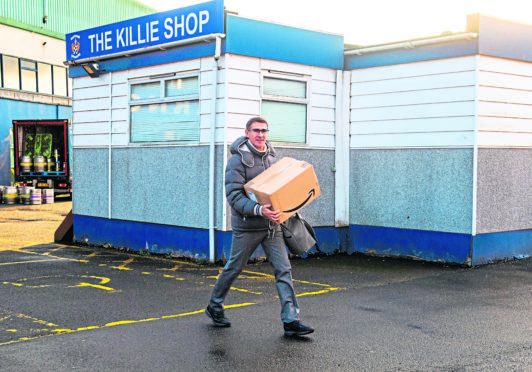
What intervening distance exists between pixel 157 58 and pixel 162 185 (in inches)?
88.3

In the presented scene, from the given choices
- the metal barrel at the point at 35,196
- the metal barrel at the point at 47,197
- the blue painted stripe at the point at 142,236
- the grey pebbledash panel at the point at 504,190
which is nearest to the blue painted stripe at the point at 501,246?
the grey pebbledash panel at the point at 504,190

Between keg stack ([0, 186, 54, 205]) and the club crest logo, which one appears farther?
keg stack ([0, 186, 54, 205])

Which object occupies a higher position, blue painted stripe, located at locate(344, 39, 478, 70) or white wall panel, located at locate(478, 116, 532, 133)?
blue painted stripe, located at locate(344, 39, 478, 70)

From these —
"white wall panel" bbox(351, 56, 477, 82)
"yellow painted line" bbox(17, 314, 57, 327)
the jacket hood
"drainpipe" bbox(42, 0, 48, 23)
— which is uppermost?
"drainpipe" bbox(42, 0, 48, 23)

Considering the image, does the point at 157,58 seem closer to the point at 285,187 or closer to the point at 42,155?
the point at 285,187

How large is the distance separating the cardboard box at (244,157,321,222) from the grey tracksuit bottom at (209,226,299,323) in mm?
404

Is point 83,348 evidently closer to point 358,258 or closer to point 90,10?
point 358,258

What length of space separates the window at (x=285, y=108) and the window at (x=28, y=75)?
2470cm

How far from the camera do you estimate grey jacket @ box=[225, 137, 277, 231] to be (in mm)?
6309

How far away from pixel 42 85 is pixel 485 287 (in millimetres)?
29555

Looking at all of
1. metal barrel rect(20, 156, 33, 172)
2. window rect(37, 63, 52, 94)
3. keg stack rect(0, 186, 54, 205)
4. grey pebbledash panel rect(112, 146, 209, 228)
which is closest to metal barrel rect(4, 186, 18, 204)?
keg stack rect(0, 186, 54, 205)

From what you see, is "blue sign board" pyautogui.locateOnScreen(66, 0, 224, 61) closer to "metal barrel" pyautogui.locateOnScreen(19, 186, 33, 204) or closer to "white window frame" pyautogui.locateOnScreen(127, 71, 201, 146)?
"white window frame" pyautogui.locateOnScreen(127, 71, 201, 146)

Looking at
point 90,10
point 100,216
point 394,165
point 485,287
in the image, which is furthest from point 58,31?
point 485,287

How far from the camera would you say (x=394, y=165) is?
11320 mm
